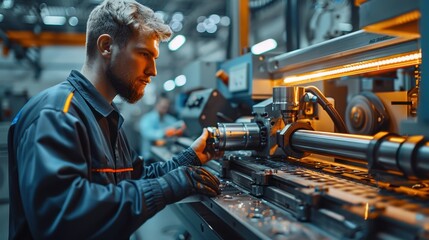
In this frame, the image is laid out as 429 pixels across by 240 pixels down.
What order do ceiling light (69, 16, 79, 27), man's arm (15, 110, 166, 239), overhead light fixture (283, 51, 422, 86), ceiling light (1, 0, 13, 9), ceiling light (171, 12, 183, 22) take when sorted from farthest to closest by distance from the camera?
ceiling light (171, 12, 183, 22) < ceiling light (69, 16, 79, 27) < ceiling light (1, 0, 13, 9) < overhead light fixture (283, 51, 422, 86) < man's arm (15, 110, 166, 239)

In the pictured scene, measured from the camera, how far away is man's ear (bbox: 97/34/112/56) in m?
1.15

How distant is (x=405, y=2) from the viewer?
0.72m

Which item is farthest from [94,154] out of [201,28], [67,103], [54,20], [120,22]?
[201,28]

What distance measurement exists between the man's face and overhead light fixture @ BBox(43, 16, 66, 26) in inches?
168

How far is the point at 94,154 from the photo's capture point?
1038 mm

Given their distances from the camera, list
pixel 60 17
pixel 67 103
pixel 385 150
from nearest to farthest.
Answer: pixel 385 150 < pixel 67 103 < pixel 60 17

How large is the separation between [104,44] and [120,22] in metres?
0.09

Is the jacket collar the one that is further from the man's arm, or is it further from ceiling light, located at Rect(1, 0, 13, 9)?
ceiling light, located at Rect(1, 0, 13, 9)

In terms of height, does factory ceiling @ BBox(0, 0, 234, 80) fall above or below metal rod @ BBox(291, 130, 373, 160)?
above

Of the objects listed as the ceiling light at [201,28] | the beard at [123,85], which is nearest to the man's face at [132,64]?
the beard at [123,85]

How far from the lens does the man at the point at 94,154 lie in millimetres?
850

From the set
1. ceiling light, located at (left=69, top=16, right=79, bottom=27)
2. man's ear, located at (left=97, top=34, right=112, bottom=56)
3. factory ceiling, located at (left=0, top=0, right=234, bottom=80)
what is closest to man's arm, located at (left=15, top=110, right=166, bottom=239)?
man's ear, located at (left=97, top=34, right=112, bottom=56)

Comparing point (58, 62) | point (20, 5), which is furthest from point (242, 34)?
point (58, 62)

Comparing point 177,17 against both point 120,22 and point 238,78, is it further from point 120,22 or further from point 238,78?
point 120,22
